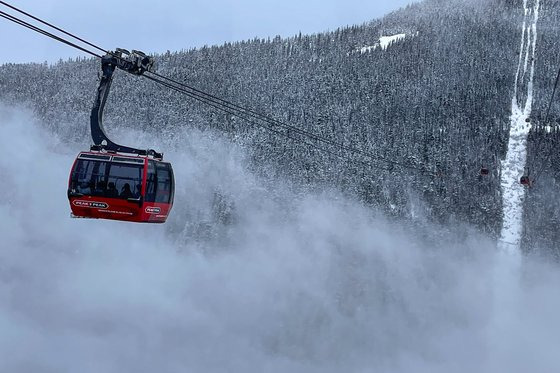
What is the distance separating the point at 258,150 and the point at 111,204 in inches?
4309

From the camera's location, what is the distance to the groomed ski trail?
392 feet

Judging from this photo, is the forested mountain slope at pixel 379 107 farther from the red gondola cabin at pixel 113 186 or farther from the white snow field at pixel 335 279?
the red gondola cabin at pixel 113 186

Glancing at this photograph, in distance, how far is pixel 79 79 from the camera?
174875 millimetres

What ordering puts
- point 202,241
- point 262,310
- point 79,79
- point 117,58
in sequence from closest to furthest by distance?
point 117,58
point 202,241
point 262,310
point 79,79

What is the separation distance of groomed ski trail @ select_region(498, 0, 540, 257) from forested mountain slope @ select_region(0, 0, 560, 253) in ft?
6.16

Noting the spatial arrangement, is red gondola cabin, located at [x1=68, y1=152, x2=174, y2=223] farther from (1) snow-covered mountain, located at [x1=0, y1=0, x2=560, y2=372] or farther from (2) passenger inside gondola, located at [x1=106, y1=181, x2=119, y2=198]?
(1) snow-covered mountain, located at [x1=0, y1=0, x2=560, y2=372]

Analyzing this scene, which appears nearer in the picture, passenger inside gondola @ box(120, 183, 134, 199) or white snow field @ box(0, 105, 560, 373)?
passenger inside gondola @ box(120, 183, 134, 199)

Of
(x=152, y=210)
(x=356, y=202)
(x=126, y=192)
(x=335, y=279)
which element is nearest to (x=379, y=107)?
(x=356, y=202)

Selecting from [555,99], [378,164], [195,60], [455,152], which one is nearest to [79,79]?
[195,60]

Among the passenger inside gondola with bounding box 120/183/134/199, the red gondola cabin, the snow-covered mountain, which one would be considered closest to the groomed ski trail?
the snow-covered mountain

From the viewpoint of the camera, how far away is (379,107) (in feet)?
478

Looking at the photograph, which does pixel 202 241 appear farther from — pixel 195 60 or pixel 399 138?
pixel 195 60

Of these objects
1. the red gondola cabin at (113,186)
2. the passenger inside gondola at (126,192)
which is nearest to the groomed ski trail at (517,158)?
the red gondola cabin at (113,186)

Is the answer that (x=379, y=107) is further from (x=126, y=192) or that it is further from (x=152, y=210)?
(x=126, y=192)
